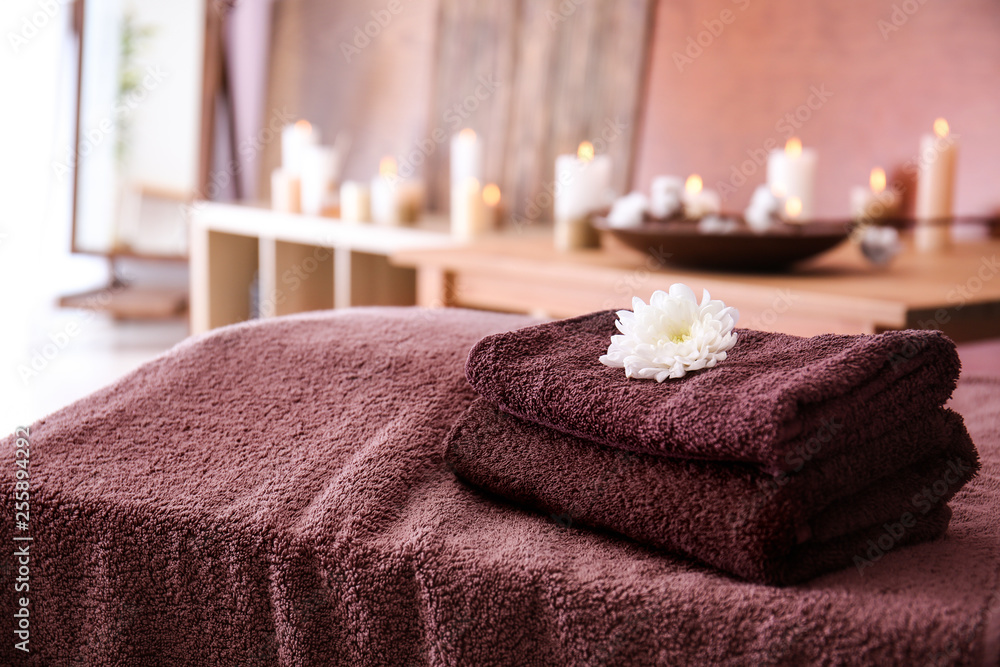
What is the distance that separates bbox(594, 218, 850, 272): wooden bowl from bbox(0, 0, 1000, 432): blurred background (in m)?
0.46

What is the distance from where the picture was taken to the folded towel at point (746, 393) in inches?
16.9

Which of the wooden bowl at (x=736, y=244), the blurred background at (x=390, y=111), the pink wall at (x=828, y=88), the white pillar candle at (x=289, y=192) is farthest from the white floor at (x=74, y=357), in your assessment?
the pink wall at (x=828, y=88)

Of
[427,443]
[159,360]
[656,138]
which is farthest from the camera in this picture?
[656,138]

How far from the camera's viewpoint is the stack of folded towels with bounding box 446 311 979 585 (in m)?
0.43

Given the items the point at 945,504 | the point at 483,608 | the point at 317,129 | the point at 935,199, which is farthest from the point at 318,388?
the point at 317,129

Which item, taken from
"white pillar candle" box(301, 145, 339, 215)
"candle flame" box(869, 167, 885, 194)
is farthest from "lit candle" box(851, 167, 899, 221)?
"white pillar candle" box(301, 145, 339, 215)

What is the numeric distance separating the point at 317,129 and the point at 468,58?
591mm

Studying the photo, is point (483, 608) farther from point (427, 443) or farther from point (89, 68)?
point (89, 68)

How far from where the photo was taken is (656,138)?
1823 mm

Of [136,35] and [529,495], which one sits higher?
[136,35]

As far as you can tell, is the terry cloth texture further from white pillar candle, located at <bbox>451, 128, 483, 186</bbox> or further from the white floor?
white pillar candle, located at <bbox>451, 128, 483, 186</bbox>
